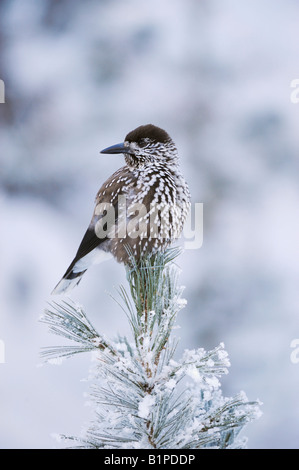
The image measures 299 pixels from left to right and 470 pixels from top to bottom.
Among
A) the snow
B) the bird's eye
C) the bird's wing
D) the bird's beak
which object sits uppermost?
the bird's eye

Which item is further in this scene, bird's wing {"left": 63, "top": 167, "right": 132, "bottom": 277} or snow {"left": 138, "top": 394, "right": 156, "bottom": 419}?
bird's wing {"left": 63, "top": 167, "right": 132, "bottom": 277}

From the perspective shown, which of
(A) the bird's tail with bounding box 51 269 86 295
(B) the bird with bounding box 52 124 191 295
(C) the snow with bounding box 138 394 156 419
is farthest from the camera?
(A) the bird's tail with bounding box 51 269 86 295

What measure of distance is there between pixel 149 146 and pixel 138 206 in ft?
0.62

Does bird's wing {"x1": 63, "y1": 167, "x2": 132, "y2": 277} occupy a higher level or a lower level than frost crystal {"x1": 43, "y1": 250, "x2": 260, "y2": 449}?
higher

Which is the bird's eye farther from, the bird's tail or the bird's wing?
the bird's tail

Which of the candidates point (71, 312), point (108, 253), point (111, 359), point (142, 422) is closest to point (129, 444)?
point (142, 422)

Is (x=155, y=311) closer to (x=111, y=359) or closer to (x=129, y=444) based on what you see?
(x=111, y=359)

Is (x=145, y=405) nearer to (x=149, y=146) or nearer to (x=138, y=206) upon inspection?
(x=138, y=206)

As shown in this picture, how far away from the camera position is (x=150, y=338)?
0.95 meters

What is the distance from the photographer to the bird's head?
1.40 meters

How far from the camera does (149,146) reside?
1.42m

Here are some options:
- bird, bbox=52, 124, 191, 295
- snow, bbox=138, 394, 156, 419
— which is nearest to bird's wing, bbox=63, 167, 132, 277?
bird, bbox=52, 124, 191, 295

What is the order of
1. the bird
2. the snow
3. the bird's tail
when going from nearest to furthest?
the snow < the bird < the bird's tail
